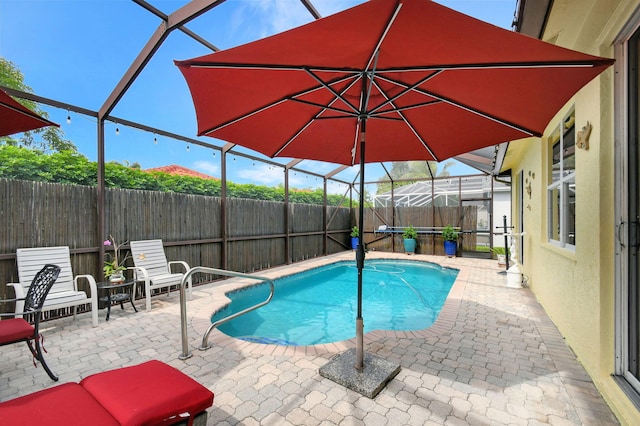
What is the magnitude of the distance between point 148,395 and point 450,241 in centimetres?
1085

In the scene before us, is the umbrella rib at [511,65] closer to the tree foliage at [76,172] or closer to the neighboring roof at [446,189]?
the tree foliage at [76,172]

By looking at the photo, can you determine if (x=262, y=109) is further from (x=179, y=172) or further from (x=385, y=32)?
(x=179, y=172)

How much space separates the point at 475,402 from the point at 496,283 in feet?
15.9

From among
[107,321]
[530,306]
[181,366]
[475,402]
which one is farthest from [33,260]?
[530,306]

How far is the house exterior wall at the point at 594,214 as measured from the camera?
2094 mm

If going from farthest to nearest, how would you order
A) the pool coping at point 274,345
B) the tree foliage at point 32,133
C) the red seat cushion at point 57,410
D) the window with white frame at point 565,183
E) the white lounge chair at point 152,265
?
the tree foliage at point 32,133
the white lounge chair at point 152,265
the window with white frame at point 565,183
the pool coping at point 274,345
the red seat cushion at point 57,410

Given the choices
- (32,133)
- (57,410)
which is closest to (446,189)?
(57,410)

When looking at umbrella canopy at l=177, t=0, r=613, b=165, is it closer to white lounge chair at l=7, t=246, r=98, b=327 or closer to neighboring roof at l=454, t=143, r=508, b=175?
neighboring roof at l=454, t=143, r=508, b=175

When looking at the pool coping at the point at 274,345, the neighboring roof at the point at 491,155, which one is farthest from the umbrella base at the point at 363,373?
the neighboring roof at the point at 491,155

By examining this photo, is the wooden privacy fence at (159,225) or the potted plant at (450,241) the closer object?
the wooden privacy fence at (159,225)

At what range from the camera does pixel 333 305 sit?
235 inches

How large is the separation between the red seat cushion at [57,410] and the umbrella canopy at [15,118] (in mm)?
2433

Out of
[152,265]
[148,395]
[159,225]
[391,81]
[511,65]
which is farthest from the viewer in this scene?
[159,225]

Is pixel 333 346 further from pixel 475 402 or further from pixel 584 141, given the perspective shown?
pixel 584 141
